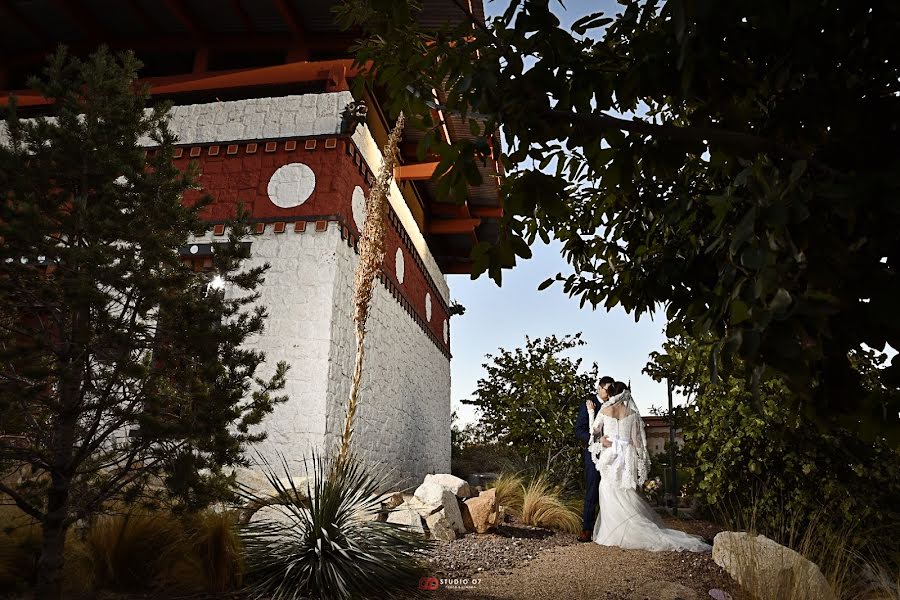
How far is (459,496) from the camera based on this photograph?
24.5 ft

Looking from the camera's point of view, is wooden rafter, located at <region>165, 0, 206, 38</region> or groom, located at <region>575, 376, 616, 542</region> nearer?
groom, located at <region>575, 376, 616, 542</region>

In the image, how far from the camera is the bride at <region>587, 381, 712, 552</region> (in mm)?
6398

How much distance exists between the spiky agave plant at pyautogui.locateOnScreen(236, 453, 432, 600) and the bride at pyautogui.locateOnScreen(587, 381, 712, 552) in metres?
3.28

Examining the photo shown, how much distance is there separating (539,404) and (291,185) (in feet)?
22.6

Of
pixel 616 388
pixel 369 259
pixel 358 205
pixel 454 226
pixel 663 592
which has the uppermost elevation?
pixel 454 226

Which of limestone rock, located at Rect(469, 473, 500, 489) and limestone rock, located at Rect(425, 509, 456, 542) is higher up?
limestone rock, located at Rect(469, 473, 500, 489)

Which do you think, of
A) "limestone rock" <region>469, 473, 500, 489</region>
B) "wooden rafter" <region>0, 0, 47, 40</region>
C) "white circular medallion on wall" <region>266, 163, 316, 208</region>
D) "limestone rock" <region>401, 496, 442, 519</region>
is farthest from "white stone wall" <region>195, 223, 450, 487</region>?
"limestone rock" <region>469, 473, 500, 489</region>

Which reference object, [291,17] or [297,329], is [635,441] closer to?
[297,329]

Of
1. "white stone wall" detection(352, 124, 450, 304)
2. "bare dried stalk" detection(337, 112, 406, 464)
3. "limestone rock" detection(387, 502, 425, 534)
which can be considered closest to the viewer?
"bare dried stalk" detection(337, 112, 406, 464)

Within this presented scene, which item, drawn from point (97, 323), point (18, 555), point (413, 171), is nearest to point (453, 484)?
point (18, 555)

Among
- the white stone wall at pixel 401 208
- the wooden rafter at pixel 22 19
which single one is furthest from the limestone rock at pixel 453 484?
Answer: the wooden rafter at pixel 22 19

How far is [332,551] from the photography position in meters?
3.81

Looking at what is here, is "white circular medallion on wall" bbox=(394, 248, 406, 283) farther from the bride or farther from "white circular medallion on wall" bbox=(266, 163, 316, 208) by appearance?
the bride

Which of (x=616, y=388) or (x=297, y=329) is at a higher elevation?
(x=297, y=329)
